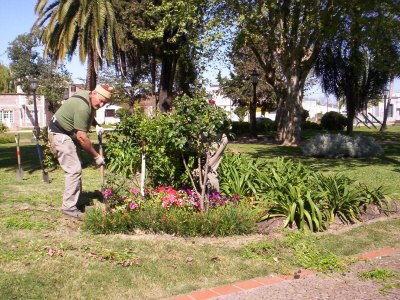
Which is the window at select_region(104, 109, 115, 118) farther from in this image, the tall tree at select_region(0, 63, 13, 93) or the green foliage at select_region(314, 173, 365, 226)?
the green foliage at select_region(314, 173, 365, 226)

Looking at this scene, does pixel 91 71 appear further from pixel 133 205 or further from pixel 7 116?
pixel 7 116

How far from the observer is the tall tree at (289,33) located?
55.8ft

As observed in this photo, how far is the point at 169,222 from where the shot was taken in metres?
5.68

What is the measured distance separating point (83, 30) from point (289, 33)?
8.82 meters

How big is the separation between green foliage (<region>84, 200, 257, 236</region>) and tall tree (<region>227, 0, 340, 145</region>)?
38.0ft

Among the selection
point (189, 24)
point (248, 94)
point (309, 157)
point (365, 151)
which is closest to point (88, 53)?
point (189, 24)

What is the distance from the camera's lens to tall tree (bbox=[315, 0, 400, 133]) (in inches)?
587

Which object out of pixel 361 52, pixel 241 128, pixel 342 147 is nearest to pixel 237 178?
pixel 342 147

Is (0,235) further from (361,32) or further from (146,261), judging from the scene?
(361,32)

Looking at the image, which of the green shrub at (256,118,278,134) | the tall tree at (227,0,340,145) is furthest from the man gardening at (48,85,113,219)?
the green shrub at (256,118,278,134)

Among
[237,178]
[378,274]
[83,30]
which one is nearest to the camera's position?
[378,274]

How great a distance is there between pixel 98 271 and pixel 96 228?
1.14 metres

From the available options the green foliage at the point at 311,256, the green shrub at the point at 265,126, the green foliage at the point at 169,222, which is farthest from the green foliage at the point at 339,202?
the green shrub at the point at 265,126

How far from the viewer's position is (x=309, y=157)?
52.5 ft
